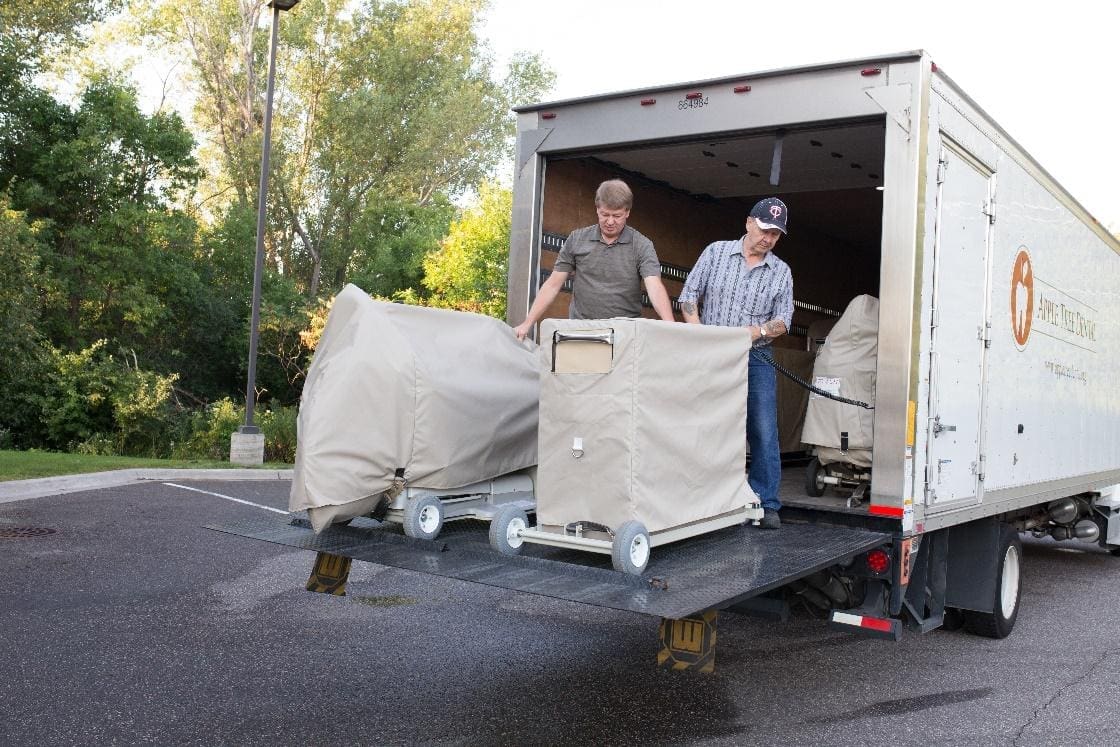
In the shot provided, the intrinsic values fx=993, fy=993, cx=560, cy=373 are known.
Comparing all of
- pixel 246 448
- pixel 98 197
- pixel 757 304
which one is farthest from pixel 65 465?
pixel 98 197

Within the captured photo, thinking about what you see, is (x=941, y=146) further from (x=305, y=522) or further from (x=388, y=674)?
(x=388, y=674)

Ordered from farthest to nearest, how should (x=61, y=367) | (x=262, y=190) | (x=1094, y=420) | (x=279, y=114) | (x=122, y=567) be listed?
1. (x=279, y=114)
2. (x=61, y=367)
3. (x=262, y=190)
4. (x=1094, y=420)
5. (x=122, y=567)

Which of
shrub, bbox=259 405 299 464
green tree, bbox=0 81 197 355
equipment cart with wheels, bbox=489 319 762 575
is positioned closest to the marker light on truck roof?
equipment cart with wheels, bbox=489 319 762 575

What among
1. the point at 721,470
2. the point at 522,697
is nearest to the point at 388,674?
the point at 522,697

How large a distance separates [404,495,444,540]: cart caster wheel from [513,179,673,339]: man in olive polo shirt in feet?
3.83

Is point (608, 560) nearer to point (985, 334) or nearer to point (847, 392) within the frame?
point (847, 392)

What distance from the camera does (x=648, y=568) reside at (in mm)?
3766

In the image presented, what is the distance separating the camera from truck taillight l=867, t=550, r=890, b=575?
462 centimetres

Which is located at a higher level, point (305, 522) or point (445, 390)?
point (445, 390)

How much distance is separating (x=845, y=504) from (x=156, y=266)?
25.9 metres

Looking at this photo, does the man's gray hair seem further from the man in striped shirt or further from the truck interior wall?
the truck interior wall

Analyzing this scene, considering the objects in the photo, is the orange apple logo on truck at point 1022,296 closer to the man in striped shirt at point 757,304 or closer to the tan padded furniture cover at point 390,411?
the man in striped shirt at point 757,304

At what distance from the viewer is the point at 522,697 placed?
489 centimetres

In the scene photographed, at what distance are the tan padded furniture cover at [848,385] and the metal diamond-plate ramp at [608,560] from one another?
1.87 ft
